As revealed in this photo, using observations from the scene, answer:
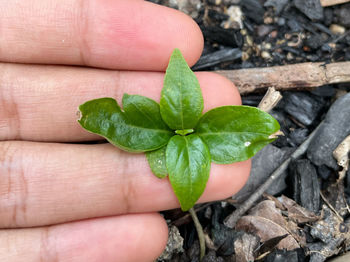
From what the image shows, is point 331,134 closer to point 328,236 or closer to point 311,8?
point 328,236

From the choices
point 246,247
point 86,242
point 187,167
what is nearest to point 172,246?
point 246,247

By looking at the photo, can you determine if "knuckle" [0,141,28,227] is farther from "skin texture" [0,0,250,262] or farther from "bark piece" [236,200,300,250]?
"bark piece" [236,200,300,250]

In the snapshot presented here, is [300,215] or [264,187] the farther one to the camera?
[264,187]

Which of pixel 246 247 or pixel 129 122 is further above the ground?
pixel 129 122

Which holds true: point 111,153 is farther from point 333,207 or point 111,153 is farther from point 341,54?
point 341,54

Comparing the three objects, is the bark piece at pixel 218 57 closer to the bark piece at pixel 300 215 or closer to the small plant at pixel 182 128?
the small plant at pixel 182 128

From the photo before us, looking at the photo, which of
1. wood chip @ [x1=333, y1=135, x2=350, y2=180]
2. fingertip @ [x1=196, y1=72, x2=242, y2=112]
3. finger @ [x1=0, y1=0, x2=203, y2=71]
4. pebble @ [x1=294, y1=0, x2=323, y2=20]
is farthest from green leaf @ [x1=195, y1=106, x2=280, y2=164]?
pebble @ [x1=294, y1=0, x2=323, y2=20]

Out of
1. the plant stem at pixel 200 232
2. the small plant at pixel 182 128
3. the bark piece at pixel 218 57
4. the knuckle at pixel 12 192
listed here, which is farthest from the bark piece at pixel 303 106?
the knuckle at pixel 12 192

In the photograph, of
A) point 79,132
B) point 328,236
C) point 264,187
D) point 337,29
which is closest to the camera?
point 79,132
